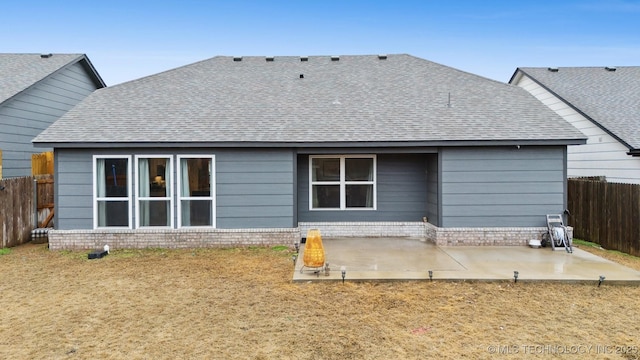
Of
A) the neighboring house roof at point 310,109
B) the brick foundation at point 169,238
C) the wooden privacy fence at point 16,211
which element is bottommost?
the brick foundation at point 169,238

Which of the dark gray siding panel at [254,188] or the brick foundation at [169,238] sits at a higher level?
the dark gray siding panel at [254,188]

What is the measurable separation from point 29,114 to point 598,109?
17.9 metres

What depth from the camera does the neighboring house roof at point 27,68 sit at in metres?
11.2

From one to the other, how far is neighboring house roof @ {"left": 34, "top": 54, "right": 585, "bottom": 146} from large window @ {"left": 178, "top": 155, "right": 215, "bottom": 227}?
65 cm

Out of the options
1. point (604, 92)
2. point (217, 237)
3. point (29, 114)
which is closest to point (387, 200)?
point (217, 237)

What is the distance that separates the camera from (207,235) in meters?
8.62

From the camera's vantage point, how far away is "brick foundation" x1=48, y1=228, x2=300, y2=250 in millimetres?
8508

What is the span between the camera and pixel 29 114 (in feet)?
37.7

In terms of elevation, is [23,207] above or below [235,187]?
below

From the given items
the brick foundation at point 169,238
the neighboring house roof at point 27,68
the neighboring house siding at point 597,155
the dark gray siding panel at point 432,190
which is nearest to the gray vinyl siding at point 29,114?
the neighboring house roof at point 27,68

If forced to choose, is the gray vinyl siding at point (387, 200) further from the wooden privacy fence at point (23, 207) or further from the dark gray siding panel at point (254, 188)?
the wooden privacy fence at point (23, 207)

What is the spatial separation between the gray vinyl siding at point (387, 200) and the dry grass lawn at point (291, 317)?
303cm

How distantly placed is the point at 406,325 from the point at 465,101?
7.66 metres

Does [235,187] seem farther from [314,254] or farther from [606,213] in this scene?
[606,213]
